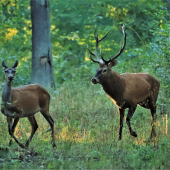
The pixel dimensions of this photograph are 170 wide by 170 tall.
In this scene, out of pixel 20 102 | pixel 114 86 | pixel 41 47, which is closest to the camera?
pixel 20 102

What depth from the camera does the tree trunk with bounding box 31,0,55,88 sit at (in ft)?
44.9

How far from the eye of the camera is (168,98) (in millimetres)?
9992

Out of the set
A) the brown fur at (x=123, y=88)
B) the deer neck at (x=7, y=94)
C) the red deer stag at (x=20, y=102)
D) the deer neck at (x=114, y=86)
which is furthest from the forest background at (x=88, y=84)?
the deer neck at (x=7, y=94)

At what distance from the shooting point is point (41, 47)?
45.3 ft

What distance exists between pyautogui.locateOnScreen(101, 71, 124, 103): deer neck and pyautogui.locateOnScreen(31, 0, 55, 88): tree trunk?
5208 millimetres

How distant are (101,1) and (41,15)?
4637mm

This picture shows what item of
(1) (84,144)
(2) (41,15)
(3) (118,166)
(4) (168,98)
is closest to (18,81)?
(2) (41,15)

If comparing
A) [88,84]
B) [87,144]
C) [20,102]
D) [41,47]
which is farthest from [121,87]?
[88,84]

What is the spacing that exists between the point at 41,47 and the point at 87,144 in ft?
21.9

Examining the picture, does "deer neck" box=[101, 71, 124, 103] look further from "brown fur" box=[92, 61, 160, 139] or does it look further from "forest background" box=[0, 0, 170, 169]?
"forest background" box=[0, 0, 170, 169]

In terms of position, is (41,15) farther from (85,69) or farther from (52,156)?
(52,156)

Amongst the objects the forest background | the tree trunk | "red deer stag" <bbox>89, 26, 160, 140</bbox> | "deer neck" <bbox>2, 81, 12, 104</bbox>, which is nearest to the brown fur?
"red deer stag" <bbox>89, 26, 160, 140</bbox>

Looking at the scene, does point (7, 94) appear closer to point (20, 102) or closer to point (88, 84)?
point (20, 102)

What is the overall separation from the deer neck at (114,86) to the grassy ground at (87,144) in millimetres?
742
